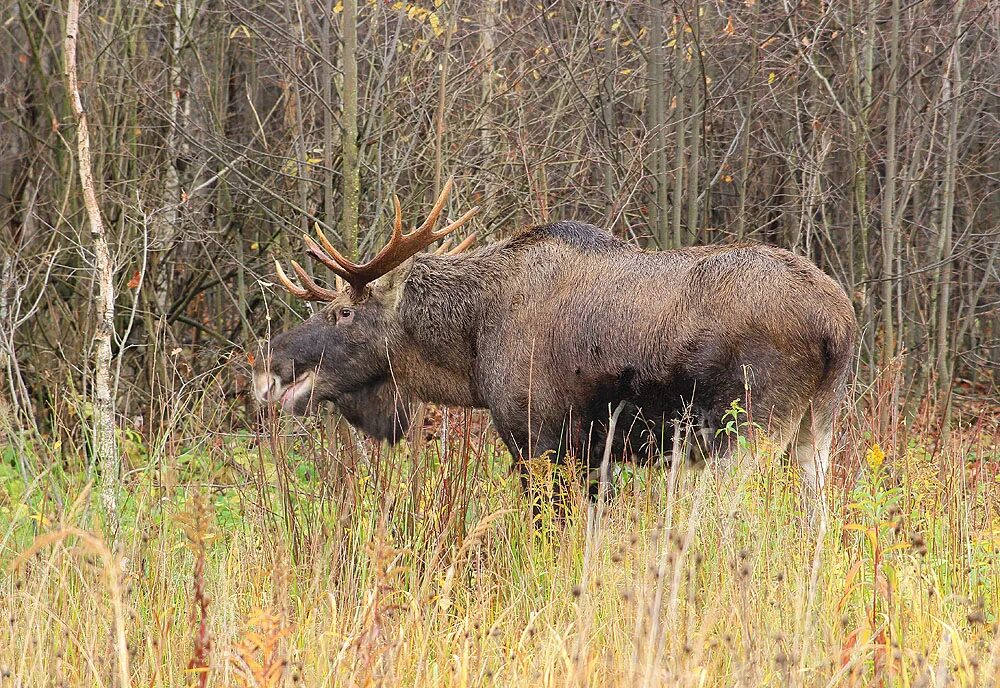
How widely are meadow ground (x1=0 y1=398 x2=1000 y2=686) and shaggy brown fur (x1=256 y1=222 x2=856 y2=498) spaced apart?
0.40 metres

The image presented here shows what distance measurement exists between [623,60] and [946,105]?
3067 mm

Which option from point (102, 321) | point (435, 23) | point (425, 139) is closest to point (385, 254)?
point (102, 321)

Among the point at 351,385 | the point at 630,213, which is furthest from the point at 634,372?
the point at 630,213

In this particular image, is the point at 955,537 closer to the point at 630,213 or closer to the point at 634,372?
the point at 634,372

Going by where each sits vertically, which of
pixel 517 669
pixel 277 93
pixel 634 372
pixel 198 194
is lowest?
pixel 517 669

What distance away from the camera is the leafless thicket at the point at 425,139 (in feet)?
28.7

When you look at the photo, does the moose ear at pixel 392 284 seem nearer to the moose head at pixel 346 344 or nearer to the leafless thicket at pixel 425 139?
the moose head at pixel 346 344

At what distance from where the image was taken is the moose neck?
6.41m

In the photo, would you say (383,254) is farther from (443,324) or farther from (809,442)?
(809,442)

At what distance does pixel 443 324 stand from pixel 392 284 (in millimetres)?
350

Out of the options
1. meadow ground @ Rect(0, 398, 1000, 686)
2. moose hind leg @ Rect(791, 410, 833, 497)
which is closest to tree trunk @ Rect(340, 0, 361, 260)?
meadow ground @ Rect(0, 398, 1000, 686)

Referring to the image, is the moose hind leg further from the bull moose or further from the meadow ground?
the meadow ground

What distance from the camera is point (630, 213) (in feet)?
30.9

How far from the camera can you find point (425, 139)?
892 cm
